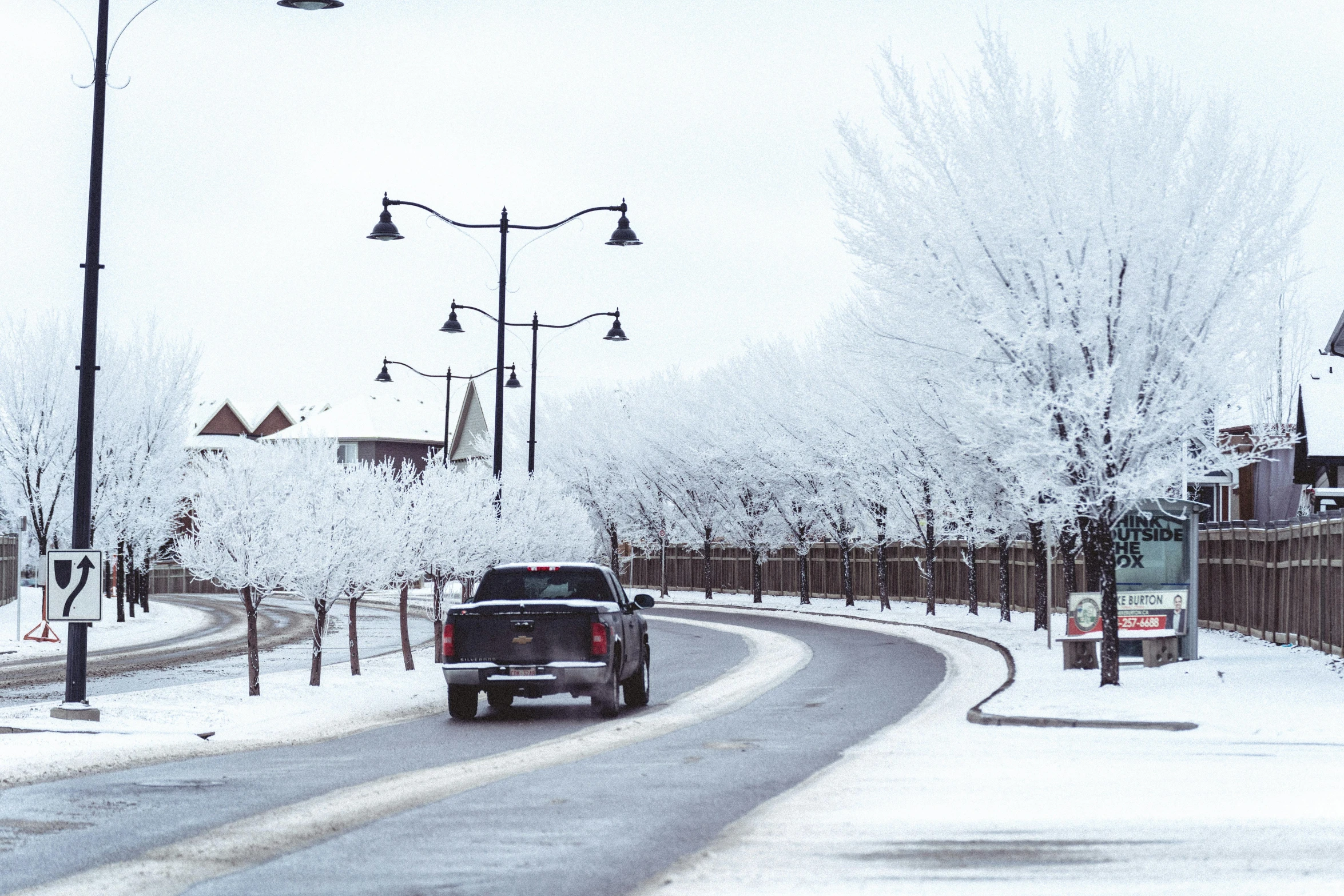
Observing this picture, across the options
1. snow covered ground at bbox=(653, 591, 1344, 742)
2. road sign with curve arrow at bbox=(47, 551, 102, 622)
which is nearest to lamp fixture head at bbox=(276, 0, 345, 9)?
road sign with curve arrow at bbox=(47, 551, 102, 622)

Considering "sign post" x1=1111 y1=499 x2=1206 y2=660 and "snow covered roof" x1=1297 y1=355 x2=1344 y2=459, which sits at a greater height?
"snow covered roof" x1=1297 y1=355 x2=1344 y2=459

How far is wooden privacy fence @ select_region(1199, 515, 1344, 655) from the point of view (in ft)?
80.4

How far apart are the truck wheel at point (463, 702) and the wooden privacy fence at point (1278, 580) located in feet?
38.7

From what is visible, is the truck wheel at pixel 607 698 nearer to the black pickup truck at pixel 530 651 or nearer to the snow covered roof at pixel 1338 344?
the black pickup truck at pixel 530 651

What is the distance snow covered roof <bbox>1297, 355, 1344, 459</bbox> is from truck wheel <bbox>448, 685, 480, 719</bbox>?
28391mm

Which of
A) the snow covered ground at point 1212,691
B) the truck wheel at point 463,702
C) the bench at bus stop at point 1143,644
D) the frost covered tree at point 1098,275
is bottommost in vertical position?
the truck wheel at point 463,702

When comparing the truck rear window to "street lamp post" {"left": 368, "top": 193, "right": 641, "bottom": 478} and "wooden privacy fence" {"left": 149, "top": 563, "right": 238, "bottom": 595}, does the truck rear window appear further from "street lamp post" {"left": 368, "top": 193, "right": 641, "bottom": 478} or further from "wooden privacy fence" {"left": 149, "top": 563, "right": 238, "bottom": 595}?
"wooden privacy fence" {"left": 149, "top": 563, "right": 238, "bottom": 595}

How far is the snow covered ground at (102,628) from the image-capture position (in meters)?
34.5

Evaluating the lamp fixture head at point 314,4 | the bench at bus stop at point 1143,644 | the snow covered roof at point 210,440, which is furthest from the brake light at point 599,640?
the snow covered roof at point 210,440

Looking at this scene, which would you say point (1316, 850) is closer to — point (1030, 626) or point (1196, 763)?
point (1196, 763)

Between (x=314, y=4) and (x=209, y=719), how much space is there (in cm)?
760

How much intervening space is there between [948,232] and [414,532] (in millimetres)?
10756

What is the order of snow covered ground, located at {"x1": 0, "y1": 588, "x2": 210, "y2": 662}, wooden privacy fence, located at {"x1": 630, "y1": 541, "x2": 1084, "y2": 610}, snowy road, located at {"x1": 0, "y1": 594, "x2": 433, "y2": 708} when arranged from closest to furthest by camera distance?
snowy road, located at {"x1": 0, "y1": 594, "x2": 433, "y2": 708} → snow covered ground, located at {"x1": 0, "y1": 588, "x2": 210, "y2": 662} → wooden privacy fence, located at {"x1": 630, "y1": 541, "x2": 1084, "y2": 610}

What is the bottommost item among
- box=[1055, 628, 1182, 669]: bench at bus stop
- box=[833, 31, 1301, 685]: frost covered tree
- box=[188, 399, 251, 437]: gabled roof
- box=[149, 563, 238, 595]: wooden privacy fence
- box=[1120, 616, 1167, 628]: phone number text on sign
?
box=[149, 563, 238, 595]: wooden privacy fence
